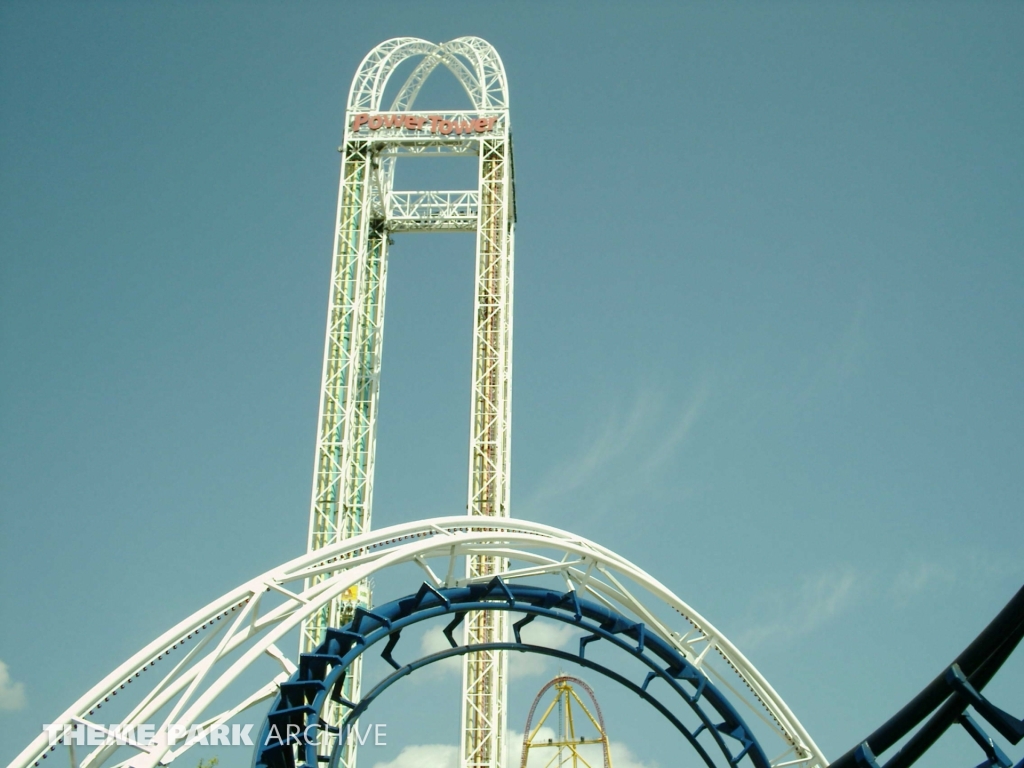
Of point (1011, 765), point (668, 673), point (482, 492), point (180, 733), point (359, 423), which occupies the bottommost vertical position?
→ point (1011, 765)

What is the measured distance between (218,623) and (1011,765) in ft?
45.3

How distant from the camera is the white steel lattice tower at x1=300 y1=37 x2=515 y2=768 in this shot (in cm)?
3638

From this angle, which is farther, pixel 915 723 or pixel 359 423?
pixel 359 423

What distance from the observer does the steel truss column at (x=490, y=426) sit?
118 feet

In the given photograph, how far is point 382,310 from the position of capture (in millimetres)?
41000

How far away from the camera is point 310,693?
79.8ft

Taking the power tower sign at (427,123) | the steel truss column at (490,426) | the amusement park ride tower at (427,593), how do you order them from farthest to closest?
the power tower sign at (427,123) → the steel truss column at (490,426) → the amusement park ride tower at (427,593)

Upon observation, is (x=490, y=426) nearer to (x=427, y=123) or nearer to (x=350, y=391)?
(x=350, y=391)

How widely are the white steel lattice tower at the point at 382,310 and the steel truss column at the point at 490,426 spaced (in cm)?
4

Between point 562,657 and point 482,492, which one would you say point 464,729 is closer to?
point 482,492

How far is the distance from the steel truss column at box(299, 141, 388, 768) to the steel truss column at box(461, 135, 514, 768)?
3.34 m

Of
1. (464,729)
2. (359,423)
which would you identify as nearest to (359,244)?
(359,423)

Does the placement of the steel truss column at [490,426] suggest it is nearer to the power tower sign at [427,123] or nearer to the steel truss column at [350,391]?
the power tower sign at [427,123]

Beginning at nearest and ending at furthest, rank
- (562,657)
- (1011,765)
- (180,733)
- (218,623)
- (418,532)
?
1. (1011,765)
2. (180,733)
3. (218,623)
4. (418,532)
5. (562,657)
